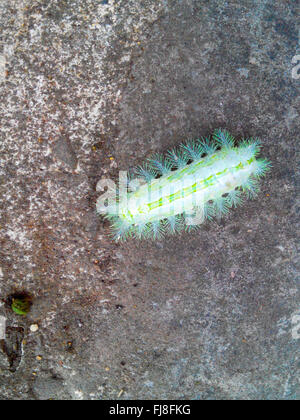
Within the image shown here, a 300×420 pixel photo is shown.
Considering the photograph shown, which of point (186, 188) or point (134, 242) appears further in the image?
point (134, 242)

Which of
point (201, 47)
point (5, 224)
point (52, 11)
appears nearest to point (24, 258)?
point (5, 224)

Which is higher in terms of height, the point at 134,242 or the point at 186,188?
the point at 186,188
